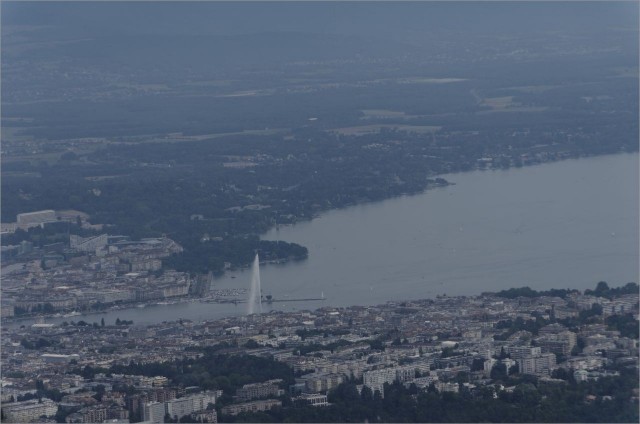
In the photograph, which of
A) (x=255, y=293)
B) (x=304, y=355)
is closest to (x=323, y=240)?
(x=255, y=293)

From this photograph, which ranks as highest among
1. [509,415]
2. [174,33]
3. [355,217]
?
[174,33]

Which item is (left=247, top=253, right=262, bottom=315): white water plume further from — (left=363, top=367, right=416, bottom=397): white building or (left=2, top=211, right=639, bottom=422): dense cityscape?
(left=363, top=367, right=416, bottom=397): white building

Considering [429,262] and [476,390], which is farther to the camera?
[429,262]

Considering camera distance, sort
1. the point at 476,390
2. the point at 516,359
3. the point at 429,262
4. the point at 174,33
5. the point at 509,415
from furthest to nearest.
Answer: the point at 174,33 → the point at 429,262 → the point at 516,359 → the point at 476,390 → the point at 509,415

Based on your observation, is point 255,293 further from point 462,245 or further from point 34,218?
point 34,218

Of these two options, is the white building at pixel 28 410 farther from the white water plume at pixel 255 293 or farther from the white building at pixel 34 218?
the white building at pixel 34 218

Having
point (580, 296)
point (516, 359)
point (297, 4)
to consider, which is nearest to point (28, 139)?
point (580, 296)

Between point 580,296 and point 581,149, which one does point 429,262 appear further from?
point 581,149

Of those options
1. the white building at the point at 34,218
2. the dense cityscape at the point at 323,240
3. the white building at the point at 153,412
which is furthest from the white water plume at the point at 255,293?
the white building at the point at 153,412

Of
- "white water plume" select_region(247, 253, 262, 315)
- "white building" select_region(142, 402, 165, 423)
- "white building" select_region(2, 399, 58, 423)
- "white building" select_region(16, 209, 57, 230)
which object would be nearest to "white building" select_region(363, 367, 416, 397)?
"white building" select_region(142, 402, 165, 423)
